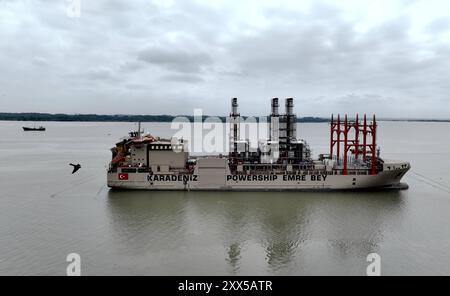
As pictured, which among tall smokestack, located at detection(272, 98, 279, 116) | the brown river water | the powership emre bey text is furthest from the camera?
tall smokestack, located at detection(272, 98, 279, 116)

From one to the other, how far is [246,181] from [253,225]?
11100 millimetres

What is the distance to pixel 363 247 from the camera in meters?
23.4

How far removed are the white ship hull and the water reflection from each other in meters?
1.01

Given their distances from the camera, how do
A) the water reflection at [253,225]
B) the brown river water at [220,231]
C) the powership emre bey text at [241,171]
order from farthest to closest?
the powership emre bey text at [241,171], the water reflection at [253,225], the brown river water at [220,231]

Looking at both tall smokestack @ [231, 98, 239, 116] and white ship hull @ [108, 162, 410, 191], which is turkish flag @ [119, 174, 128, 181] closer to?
white ship hull @ [108, 162, 410, 191]

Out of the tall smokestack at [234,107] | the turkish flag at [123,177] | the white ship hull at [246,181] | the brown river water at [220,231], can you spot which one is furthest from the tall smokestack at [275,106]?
the turkish flag at [123,177]

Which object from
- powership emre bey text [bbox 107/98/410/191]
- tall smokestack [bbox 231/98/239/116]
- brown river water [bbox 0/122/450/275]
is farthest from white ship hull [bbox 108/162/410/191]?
tall smokestack [bbox 231/98/239/116]

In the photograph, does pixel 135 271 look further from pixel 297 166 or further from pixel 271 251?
pixel 297 166

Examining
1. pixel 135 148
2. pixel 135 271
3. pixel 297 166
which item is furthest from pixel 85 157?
pixel 135 271

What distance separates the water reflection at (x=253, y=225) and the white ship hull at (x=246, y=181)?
101cm

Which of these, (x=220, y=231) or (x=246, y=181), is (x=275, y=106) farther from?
(x=220, y=231)

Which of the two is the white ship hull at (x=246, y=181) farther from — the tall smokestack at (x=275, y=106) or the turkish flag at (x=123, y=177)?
the tall smokestack at (x=275, y=106)

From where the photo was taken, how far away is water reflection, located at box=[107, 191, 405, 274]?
2219cm

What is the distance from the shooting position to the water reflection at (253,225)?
72.8 ft
